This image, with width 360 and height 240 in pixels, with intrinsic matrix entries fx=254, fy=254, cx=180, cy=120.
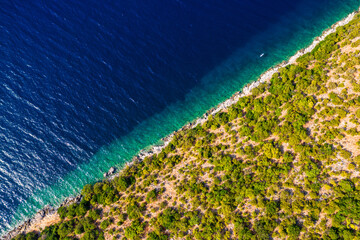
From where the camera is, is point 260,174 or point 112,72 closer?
point 260,174

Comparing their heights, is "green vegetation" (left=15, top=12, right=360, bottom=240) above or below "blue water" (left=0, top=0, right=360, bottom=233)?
below

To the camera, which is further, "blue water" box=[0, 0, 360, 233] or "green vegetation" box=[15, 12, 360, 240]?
"blue water" box=[0, 0, 360, 233]

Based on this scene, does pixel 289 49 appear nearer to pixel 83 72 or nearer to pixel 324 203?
pixel 324 203

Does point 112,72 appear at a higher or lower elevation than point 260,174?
higher

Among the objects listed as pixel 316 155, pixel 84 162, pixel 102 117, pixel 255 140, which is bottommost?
pixel 316 155

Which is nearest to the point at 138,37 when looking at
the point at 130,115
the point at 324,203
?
the point at 130,115
